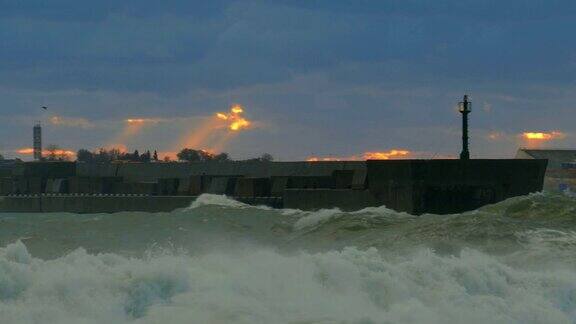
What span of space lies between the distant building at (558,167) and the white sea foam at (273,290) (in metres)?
69.2

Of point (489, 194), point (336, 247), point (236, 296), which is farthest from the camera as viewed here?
point (489, 194)

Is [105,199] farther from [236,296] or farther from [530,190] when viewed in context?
[236,296]

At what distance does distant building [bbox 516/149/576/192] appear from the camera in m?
90.8

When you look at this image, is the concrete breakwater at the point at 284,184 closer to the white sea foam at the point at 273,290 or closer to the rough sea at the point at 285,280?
the rough sea at the point at 285,280

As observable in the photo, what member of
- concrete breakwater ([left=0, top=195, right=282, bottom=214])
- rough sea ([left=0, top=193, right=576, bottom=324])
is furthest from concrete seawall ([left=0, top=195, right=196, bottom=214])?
rough sea ([left=0, top=193, right=576, bottom=324])

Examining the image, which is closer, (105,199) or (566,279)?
(566,279)

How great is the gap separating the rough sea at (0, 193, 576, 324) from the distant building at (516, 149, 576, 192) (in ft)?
207

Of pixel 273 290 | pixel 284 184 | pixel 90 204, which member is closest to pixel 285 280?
pixel 273 290

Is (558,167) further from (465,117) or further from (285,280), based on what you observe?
(285,280)

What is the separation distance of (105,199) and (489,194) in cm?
3616

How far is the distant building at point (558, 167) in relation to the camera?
3575 inches

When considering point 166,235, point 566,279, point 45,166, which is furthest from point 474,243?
point 45,166

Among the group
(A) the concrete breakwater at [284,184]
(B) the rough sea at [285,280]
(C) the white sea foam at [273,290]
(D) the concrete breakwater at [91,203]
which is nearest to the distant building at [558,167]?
(A) the concrete breakwater at [284,184]

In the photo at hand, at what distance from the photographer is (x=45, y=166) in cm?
8338
